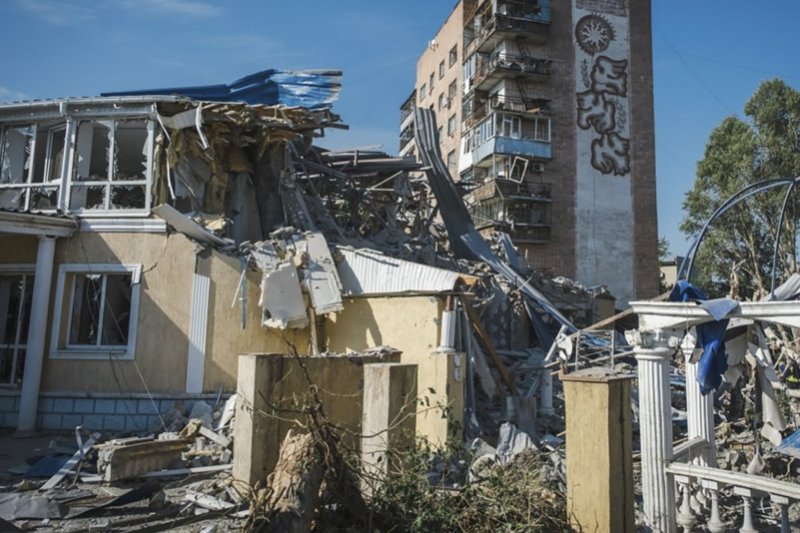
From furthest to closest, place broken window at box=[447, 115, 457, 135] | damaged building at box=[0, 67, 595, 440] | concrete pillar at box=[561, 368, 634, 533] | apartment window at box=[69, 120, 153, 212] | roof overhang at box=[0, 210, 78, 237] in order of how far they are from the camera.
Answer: broken window at box=[447, 115, 457, 135]
apartment window at box=[69, 120, 153, 212]
damaged building at box=[0, 67, 595, 440]
roof overhang at box=[0, 210, 78, 237]
concrete pillar at box=[561, 368, 634, 533]

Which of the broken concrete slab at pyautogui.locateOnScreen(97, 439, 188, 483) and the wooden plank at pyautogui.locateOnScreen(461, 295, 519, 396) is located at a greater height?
the wooden plank at pyautogui.locateOnScreen(461, 295, 519, 396)

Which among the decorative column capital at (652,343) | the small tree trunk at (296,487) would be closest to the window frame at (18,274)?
the small tree trunk at (296,487)

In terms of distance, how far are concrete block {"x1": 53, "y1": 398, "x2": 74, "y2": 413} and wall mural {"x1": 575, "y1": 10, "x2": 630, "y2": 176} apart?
103ft

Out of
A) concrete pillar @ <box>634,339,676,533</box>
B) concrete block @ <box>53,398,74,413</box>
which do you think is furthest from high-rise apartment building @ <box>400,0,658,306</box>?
concrete pillar @ <box>634,339,676,533</box>

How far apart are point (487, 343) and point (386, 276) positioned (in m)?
2.35

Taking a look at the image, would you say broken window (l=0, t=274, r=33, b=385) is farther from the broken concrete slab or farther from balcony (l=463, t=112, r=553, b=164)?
balcony (l=463, t=112, r=553, b=164)

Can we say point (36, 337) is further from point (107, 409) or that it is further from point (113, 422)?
point (113, 422)

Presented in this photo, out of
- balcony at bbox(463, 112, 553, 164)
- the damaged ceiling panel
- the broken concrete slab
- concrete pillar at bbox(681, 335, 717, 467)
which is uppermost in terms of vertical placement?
balcony at bbox(463, 112, 553, 164)

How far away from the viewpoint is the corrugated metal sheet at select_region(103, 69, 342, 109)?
13.3m

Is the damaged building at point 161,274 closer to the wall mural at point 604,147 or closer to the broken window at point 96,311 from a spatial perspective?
the broken window at point 96,311

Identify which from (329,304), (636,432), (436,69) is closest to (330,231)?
(329,304)

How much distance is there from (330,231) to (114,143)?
16.3 feet

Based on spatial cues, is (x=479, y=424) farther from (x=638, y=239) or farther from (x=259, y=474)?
(x=638, y=239)

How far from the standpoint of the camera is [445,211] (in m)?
18.4
